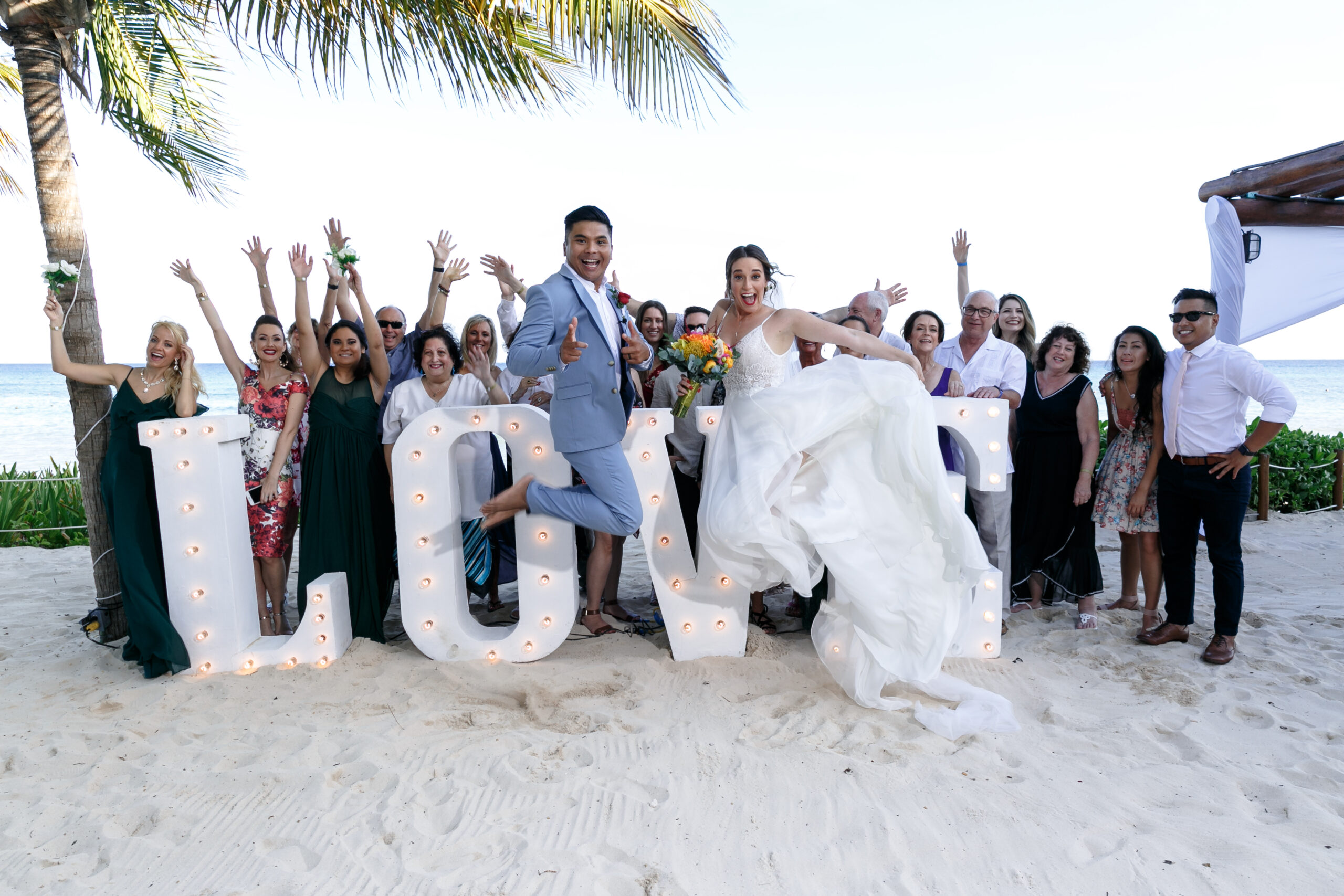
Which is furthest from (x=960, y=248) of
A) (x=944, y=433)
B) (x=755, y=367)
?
(x=755, y=367)

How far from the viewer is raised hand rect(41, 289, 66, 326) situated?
4.77 m

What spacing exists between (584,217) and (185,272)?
3.13m

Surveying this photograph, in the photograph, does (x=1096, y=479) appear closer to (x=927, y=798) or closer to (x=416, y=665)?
(x=927, y=798)

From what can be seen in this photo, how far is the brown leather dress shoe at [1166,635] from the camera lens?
4.83m

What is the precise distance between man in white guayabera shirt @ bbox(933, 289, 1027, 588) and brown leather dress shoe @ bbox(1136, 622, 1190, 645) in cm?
88

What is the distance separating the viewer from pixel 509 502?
442 centimetres

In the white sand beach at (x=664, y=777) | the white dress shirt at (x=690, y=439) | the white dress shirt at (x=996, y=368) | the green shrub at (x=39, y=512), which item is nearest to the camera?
the white sand beach at (x=664, y=777)

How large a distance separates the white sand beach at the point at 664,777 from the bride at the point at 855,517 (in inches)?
10.7

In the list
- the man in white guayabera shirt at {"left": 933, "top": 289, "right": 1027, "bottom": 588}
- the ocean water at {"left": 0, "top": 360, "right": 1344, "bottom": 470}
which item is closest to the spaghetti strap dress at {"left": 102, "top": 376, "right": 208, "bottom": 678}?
the man in white guayabera shirt at {"left": 933, "top": 289, "right": 1027, "bottom": 588}

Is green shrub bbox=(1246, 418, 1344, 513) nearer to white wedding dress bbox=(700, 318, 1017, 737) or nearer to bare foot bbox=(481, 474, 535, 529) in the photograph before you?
white wedding dress bbox=(700, 318, 1017, 737)

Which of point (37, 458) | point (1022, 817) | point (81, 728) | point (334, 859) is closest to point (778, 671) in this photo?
point (1022, 817)

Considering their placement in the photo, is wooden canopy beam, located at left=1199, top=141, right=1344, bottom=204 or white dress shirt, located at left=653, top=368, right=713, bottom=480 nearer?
white dress shirt, located at left=653, top=368, right=713, bottom=480

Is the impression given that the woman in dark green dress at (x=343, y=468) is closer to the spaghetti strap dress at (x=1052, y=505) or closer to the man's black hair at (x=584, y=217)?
the man's black hair at (x=584, y=217)

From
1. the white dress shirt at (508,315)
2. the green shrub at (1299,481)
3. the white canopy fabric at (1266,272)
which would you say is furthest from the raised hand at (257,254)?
the green shrub at (1299,481)
